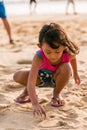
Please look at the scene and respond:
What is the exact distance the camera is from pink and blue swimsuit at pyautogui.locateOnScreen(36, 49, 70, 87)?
2.77 meters

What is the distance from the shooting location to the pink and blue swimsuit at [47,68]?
9.09ft

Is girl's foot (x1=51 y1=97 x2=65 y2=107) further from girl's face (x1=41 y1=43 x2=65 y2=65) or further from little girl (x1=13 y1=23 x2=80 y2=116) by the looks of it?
girl's face (x1=41 y1=43 x2=65 y2=65)

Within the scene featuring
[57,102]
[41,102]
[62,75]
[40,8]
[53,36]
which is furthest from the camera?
[40,8]

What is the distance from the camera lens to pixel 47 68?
9.48 feet

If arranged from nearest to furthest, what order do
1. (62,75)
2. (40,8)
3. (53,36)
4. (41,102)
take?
(53,36) < (62,75) < (41,102) < (40,8)

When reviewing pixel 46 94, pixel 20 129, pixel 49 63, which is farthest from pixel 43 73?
pixel 20 129

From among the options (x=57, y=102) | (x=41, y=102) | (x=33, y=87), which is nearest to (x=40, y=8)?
(x=41, y=102)

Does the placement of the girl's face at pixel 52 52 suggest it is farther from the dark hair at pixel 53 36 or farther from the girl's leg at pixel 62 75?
the girl's leg at pixel 62 75

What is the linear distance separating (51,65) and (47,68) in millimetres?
54

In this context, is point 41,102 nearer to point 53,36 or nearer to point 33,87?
point 33,87

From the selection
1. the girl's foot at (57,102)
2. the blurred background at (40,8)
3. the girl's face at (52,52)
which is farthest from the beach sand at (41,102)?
the blurred background at (40,8)

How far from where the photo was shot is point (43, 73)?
2.94 metres

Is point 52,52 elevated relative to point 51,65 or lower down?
elevated

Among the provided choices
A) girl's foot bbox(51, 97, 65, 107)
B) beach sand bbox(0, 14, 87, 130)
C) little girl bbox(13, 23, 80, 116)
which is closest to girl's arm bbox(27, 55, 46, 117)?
little girl bbox(13, 23, 80, 116)
